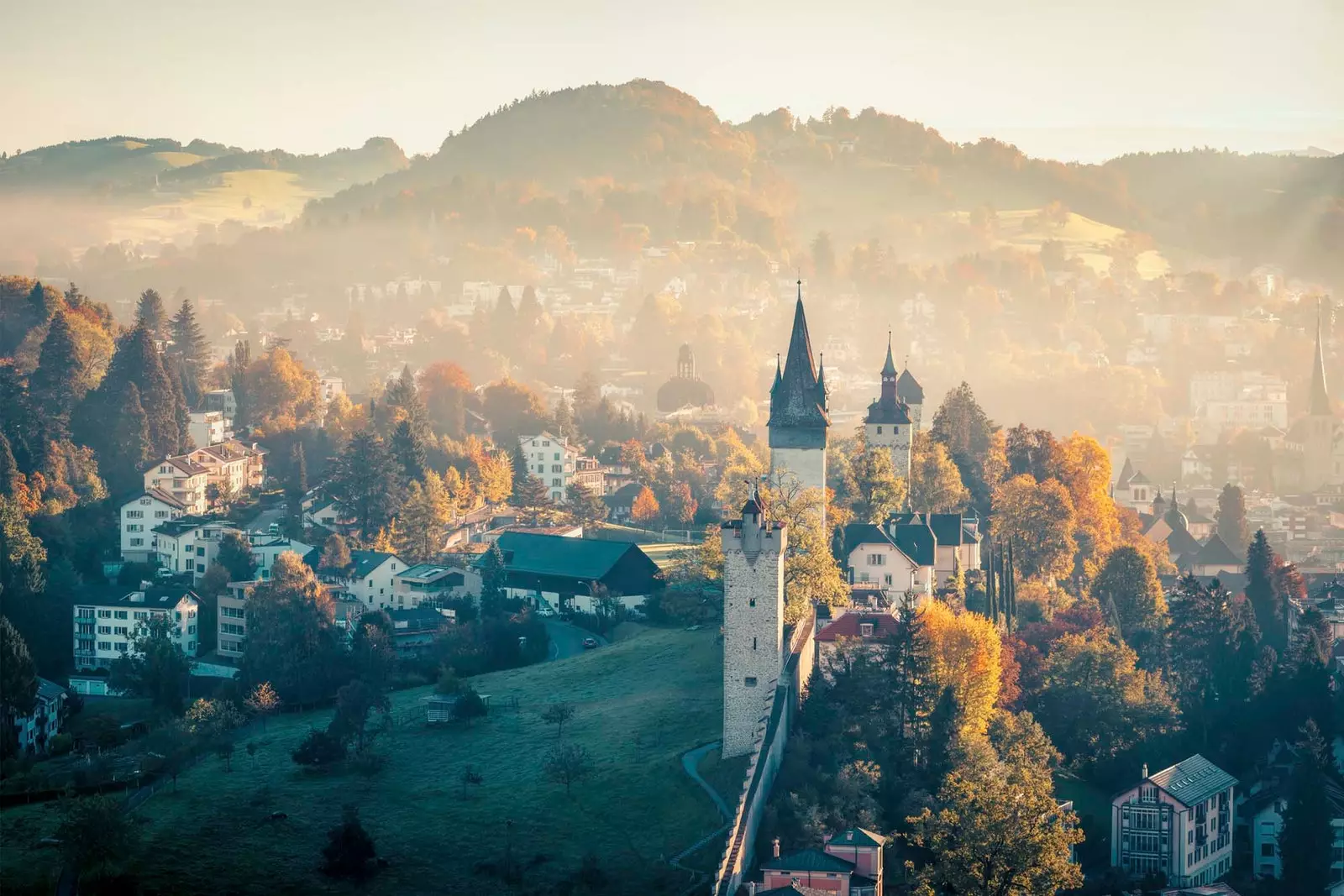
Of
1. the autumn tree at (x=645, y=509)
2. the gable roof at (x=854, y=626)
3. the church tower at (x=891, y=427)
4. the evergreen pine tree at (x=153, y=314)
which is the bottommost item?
the autumn tree at (x=645, y=509)

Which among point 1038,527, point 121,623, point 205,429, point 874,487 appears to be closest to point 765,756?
point 874,487

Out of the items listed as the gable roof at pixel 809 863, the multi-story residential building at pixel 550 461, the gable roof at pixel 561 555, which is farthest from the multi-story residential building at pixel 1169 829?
the multi-story residential building at pixel 550 461

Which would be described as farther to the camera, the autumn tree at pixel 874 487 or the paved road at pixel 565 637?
the autumn tree at pixel 874 487

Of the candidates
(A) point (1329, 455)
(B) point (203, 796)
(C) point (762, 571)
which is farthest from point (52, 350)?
(A) point (1329, 455)

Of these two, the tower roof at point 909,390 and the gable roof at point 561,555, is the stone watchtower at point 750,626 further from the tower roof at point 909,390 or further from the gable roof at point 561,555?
the tower roof at point 909,390

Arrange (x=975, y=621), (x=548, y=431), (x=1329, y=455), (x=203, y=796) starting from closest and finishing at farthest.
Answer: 1. (x=203, y=796)
2. (x=975, y=621)
3. (x=548, y=431)
4. (x=1329, y=455)

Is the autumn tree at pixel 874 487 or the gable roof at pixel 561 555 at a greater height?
the autumn tree at pixel 874 487

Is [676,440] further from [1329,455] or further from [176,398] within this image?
[1329,455]
